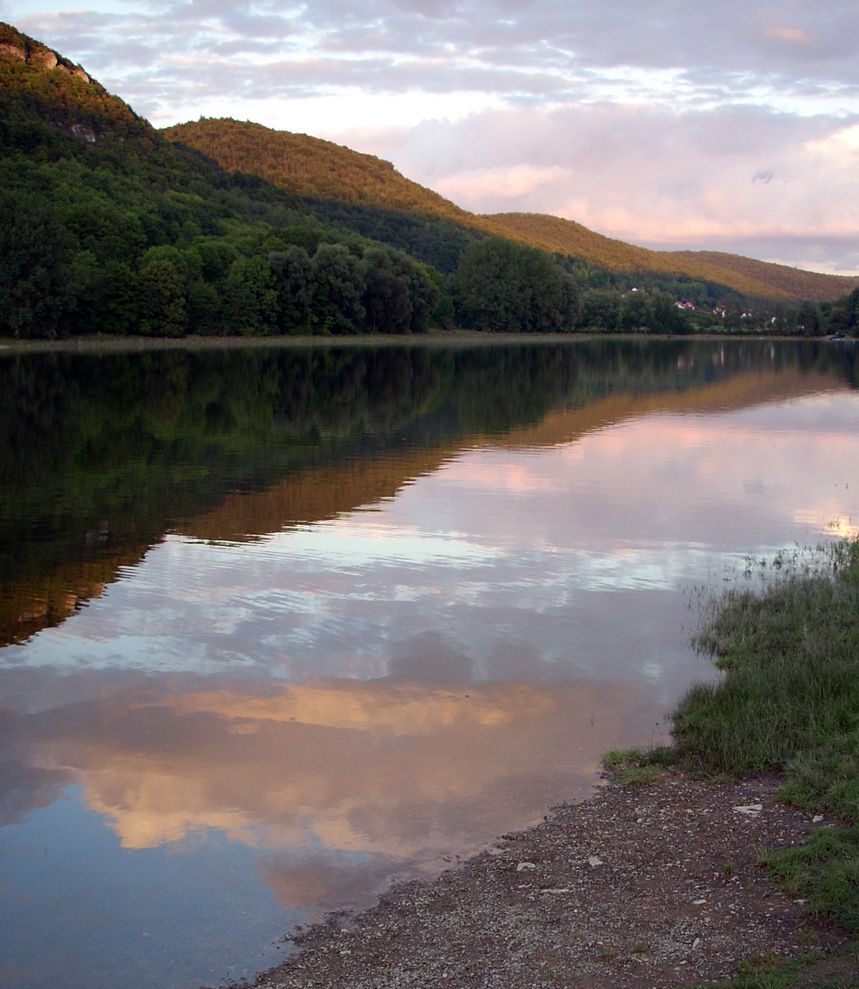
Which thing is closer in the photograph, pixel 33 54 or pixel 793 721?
pixel 793 721

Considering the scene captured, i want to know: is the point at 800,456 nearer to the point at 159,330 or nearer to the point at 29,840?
the point at 29,840

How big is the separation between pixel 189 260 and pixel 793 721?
95657 millimetres

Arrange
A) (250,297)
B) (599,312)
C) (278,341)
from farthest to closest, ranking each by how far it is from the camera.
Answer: (599,312), (278,341), (250,297)

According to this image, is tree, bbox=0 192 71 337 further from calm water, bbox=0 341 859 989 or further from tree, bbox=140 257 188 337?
calm water, bbox=0 341 859 989

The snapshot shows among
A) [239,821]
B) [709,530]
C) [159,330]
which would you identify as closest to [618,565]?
[709,530]

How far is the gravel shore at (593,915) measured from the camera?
5918 mm

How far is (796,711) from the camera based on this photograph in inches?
387

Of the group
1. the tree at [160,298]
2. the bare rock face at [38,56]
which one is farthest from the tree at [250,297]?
the bare rock face at [38,56]

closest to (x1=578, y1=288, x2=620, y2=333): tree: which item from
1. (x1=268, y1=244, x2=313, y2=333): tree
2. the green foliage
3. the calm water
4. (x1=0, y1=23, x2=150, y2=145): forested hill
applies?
the green foliage

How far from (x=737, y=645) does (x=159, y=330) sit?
86520 mm

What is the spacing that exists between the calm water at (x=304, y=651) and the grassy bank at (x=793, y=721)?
551 mm

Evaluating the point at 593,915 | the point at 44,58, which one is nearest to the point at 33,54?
the point at 44,58

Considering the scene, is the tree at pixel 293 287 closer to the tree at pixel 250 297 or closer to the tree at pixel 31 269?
the tree at pixel 250 297

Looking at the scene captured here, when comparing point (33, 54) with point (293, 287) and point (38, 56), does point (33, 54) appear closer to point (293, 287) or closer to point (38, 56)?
point (38, 56)
